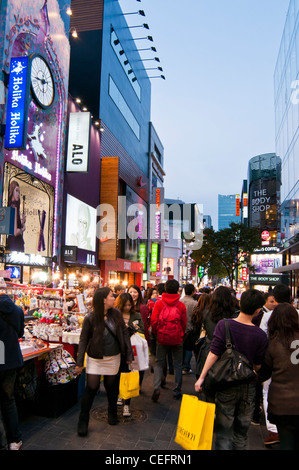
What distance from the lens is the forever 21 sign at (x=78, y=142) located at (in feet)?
52.1

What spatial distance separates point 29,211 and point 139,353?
8445mm

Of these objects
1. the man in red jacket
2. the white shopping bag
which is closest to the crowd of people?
the man in red jacket

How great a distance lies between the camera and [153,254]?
135 feet

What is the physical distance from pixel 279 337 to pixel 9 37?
11.9 meters

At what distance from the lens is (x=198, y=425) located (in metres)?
3.10

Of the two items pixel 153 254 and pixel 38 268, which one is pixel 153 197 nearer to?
pixel 153 254

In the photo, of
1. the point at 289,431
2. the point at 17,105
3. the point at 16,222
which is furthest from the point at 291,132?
the point at 289,431

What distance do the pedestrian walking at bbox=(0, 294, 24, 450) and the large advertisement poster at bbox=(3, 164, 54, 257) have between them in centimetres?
766

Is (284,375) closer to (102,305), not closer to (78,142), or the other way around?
(102,305)

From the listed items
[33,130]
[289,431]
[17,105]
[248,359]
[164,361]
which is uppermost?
[33,130]

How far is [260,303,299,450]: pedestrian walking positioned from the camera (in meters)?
3.08

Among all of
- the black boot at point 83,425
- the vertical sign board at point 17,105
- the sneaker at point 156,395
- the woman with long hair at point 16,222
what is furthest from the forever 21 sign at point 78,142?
the black boot at point 83,425

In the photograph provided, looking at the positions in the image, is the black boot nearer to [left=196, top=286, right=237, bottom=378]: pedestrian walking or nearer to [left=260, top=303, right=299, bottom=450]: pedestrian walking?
[left=196, top=286, right=237, bottom=378]: pedestrian walking

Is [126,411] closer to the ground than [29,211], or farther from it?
closer to the ground
